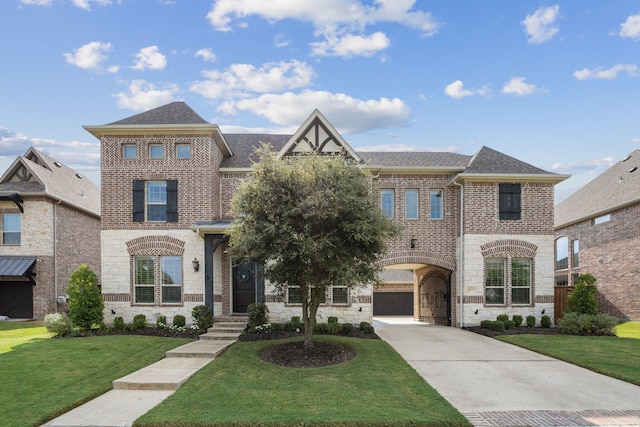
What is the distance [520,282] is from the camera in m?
16.2

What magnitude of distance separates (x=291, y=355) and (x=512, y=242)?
33.6 feet

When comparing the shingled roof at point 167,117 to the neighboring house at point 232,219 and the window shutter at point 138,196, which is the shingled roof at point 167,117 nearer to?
the neighboring house at point 232,219

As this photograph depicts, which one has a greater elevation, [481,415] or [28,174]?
[28,174]

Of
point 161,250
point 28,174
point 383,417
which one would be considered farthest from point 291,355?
point 28,174

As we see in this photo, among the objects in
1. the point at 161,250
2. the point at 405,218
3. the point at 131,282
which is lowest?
the point at 131,282

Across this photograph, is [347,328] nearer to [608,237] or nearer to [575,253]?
[608,237]

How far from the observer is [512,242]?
16.1m

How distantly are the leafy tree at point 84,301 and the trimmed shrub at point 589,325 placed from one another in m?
16.3

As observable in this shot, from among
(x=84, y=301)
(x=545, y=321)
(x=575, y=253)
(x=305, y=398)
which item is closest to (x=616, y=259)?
(x=575, y=253)

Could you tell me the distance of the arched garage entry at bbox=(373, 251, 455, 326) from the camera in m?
16.6

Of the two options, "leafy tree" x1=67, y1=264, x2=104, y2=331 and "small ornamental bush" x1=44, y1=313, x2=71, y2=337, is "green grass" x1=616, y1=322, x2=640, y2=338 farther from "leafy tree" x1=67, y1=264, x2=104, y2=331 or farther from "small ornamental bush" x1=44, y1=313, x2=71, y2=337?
"small ornamental bush" x1=44, y1=313, x2=71, y2=337

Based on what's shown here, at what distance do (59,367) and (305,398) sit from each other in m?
6.17

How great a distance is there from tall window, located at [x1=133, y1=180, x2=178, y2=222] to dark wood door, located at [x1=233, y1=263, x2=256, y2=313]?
10.3 feet

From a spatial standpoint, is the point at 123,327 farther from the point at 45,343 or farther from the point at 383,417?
the point at 383,417
